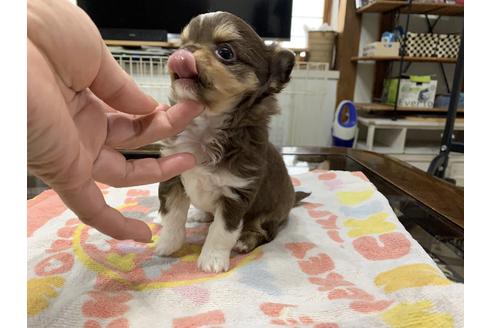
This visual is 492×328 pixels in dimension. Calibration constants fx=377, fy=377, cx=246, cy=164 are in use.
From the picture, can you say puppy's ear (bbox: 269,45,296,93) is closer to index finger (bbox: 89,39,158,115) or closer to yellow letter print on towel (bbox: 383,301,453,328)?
index finger (bbox: 89,39,158,115)

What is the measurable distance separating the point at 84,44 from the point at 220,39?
1.58ft

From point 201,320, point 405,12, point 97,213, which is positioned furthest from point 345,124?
point 97,213

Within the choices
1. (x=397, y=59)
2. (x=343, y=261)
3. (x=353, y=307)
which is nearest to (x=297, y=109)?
(x=397, y=59)

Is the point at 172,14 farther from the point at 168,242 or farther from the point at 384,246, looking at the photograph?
the point at 384,246

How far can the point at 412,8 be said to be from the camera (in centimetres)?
320

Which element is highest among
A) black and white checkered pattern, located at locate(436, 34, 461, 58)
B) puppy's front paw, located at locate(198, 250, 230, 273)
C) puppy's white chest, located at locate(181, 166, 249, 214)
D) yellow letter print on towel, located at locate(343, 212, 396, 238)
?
black and white checkered pattern, located at locate(436, 34, 461, 58)

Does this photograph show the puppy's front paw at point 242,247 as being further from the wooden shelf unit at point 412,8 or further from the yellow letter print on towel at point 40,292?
the wooden shelf unit at point 412,8

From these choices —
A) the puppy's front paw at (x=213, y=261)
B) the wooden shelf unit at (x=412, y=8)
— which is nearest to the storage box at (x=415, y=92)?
the wooden shelf unit at (x=412, y=8)

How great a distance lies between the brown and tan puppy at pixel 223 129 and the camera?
1.01m

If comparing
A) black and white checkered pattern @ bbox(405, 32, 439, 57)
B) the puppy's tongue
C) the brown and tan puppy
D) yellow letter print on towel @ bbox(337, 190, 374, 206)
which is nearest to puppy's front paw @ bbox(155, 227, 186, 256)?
the brown and tan puppy

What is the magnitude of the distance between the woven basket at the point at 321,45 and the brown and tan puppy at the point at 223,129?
233 centimetres

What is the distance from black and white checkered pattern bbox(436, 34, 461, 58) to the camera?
3318mm

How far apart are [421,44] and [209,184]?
294cm

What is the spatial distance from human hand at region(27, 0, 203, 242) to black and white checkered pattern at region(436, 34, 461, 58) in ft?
10.3
